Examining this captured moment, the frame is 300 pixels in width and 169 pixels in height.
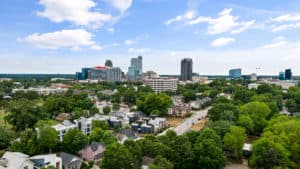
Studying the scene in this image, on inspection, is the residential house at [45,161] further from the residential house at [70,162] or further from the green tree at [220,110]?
the green tree at [220,110]

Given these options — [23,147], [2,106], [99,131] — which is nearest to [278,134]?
[99,131]

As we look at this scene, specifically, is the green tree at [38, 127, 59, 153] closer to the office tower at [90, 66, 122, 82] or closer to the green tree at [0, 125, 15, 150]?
the green tree at [0, 125, 15, 150]

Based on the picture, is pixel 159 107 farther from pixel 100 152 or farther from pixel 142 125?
pixel 100 152

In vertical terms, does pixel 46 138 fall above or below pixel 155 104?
below

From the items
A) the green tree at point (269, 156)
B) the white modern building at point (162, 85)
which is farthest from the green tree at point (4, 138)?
the white modern building at point (162, 85)

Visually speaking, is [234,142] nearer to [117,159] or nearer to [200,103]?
[117,159]

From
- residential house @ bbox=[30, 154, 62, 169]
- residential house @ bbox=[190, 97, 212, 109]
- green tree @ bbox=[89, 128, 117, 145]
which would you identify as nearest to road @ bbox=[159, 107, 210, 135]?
residential house @ bbox=[190, 97, 212, 109]

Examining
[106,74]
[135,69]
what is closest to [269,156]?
[106,74]
